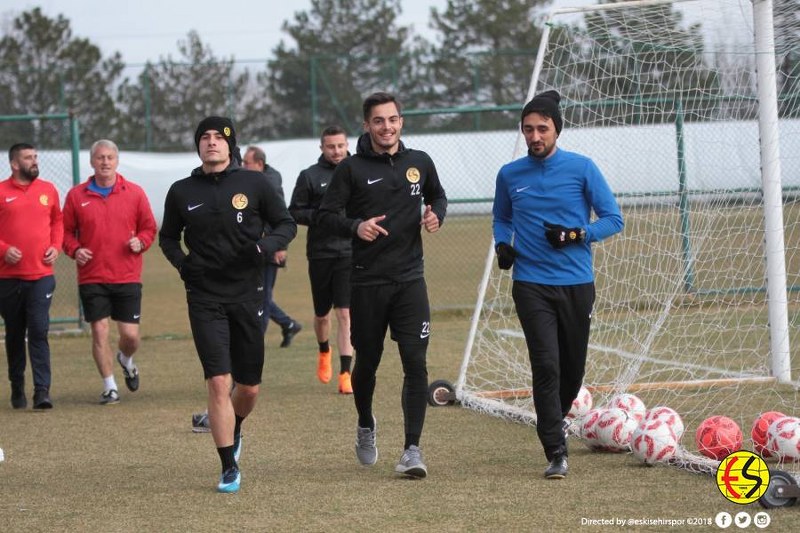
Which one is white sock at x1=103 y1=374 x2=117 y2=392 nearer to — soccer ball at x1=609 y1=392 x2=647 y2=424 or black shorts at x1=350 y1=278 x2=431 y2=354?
black shorts at x1=350 y1=278 x2=431 y2=354

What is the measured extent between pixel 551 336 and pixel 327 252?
12.2 feet

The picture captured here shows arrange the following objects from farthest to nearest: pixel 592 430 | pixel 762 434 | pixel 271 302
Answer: pixel 271 302, pixel 592 430, pixel 762 434

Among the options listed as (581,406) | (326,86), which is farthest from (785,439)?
(326,86)

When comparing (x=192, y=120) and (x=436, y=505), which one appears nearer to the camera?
(x=436, y=505)

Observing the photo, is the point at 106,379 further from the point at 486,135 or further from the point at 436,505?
the point at 486,135

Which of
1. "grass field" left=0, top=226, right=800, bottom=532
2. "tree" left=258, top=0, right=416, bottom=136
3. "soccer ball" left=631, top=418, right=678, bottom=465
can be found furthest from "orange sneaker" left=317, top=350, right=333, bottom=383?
"tree" left=258, top=0, right=416, bottom=136

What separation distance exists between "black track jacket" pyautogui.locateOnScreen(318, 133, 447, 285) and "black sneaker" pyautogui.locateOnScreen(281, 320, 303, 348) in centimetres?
654

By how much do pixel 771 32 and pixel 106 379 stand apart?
5964 mm

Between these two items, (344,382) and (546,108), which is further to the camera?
(344,382)

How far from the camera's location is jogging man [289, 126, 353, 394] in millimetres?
9883

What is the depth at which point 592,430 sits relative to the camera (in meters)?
7.32

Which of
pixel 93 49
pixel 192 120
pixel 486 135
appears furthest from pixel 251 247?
pixel 93 49

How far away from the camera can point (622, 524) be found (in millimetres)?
5547

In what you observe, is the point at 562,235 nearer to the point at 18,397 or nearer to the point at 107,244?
the point at 107,244
